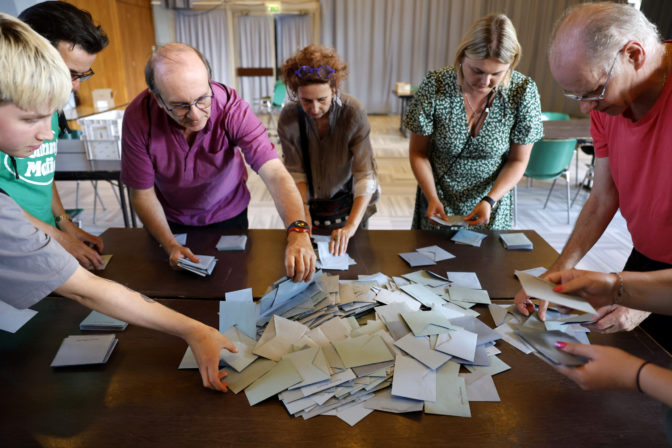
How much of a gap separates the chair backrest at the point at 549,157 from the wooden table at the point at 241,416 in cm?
294

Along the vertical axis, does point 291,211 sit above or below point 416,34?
below

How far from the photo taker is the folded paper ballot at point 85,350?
1.03 metres

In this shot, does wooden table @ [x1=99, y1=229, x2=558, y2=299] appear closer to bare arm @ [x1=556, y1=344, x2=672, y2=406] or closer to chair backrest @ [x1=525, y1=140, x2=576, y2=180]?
bare arm @ [x1=556, y1=344, x2=672, y2=406]

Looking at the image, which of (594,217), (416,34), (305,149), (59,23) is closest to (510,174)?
(594,217)

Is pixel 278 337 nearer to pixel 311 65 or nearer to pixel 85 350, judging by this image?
pixel 85 350

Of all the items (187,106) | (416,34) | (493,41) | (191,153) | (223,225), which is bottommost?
(223,225)

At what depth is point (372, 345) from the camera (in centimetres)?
109

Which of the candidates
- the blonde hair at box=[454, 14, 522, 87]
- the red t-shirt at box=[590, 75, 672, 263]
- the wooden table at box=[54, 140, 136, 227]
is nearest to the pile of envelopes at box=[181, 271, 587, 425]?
the red t-shirt at box=[590, 75, 672, 263]

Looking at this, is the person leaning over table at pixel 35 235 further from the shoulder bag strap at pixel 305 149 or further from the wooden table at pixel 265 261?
the shoulder bag strap at pixel 305 149

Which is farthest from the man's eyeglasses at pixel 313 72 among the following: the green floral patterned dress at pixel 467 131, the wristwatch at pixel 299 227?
the wristwatch at pixel 299 227

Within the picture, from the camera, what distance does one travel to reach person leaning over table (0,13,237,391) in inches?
31.1

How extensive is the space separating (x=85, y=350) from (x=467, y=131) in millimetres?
1569

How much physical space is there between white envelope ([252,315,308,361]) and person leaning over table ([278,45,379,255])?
577mm

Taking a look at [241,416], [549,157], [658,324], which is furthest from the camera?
[549,157]
